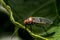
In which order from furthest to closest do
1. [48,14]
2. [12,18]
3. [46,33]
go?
[48,14]
[46,33]
[12,18]

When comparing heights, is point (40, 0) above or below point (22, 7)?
above

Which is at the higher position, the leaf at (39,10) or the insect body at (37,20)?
the leaf at (39,10)

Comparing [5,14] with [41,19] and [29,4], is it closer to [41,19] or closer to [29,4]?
[29,4]

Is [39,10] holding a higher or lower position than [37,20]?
higher

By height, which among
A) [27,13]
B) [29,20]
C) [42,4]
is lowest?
[29,20]

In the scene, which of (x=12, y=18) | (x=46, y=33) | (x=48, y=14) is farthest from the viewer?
(x=48, y=14)

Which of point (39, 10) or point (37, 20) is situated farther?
point (39, 10)

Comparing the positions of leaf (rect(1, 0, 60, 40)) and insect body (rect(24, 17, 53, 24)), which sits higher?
leaf (rect(1, 0, 60, 40))

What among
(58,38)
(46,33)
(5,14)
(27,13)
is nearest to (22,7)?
(27,13)

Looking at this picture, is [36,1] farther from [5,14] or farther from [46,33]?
[46,33]

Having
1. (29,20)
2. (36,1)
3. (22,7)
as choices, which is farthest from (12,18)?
(36,1)

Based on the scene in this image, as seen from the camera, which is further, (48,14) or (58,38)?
(48,14)
